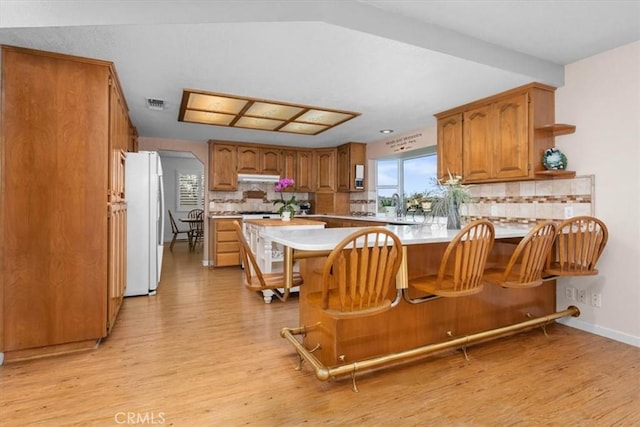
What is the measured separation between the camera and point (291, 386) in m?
1.97

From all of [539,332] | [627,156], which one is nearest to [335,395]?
[539,332]

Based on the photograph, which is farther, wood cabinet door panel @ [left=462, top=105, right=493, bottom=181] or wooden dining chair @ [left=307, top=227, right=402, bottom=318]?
wood cabinet door panel @ [left=462, top=105, right=493, bottom=181]

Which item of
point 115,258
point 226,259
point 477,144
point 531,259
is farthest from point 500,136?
point 226,259

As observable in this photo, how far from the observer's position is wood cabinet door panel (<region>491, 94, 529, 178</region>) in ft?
10.0

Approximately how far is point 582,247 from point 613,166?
71 centimetres

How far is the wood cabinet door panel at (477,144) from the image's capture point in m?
3.41

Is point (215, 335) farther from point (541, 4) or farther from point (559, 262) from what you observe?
point (541, 4)

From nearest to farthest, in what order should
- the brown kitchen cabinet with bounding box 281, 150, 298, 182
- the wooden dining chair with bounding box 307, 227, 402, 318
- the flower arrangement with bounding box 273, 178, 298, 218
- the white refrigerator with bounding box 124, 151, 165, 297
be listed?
the wooden dining chair with bounding box 307, 227, 402, 318 < the white refrigerator with bounding box 124, 151, 165, 297 < the flower arrangement with bounding box 273, 178, 298, 218 < the brown kitchen cabinet with bounding box 281, 150, 298, 182

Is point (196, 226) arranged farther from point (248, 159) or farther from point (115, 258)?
point (115, 258)

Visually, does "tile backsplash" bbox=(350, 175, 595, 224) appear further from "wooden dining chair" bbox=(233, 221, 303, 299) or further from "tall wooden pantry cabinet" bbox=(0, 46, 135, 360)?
"tall wooden pantry cabinet" bbox=(0, 46, 135, 360)

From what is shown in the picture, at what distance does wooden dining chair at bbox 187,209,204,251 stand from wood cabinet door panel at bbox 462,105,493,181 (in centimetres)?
637

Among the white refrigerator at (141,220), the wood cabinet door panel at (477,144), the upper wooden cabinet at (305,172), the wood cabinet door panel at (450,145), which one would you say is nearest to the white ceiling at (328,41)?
the wood cabinet door panel at (477,144)

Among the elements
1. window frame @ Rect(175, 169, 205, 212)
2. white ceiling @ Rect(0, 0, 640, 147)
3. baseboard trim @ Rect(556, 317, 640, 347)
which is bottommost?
baseboard trim @ Rect(556, 317, 640, 347)

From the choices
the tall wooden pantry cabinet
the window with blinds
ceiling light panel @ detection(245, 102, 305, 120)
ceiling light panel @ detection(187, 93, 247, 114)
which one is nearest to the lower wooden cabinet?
the tall wooden pantry cabinet
